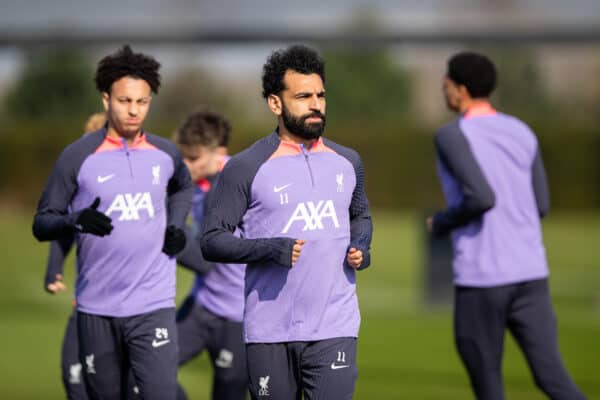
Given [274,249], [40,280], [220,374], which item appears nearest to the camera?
[274,249]

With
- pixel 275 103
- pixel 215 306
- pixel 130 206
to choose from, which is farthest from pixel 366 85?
pixel 275 103

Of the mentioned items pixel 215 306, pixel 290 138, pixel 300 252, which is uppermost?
pixel 290 138

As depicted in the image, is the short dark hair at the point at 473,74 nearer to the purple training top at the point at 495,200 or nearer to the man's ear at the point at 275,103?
the purple training top at the point at 495,200

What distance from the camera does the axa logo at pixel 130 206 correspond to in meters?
6.82

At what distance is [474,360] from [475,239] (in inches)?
29.0

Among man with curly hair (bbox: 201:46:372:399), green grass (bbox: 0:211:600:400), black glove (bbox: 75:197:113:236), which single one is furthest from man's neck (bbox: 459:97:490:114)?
green grass (bbox: 0:211:600:400)

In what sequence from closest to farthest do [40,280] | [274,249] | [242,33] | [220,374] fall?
[274,249] → [220,374] → [40,280] → [242,33]

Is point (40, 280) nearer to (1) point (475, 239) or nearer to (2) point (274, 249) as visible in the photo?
(1) point (475, 239)

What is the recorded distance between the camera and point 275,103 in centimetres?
592

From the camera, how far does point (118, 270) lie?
6.86 meters

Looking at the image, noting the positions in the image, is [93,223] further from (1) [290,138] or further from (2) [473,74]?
(2) [473,74]

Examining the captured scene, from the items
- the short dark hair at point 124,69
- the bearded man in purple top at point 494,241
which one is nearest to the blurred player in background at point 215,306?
the short dark hair at point 124,69

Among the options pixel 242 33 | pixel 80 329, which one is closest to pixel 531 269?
pixel 80 329

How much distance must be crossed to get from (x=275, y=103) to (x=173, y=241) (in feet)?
4.50
